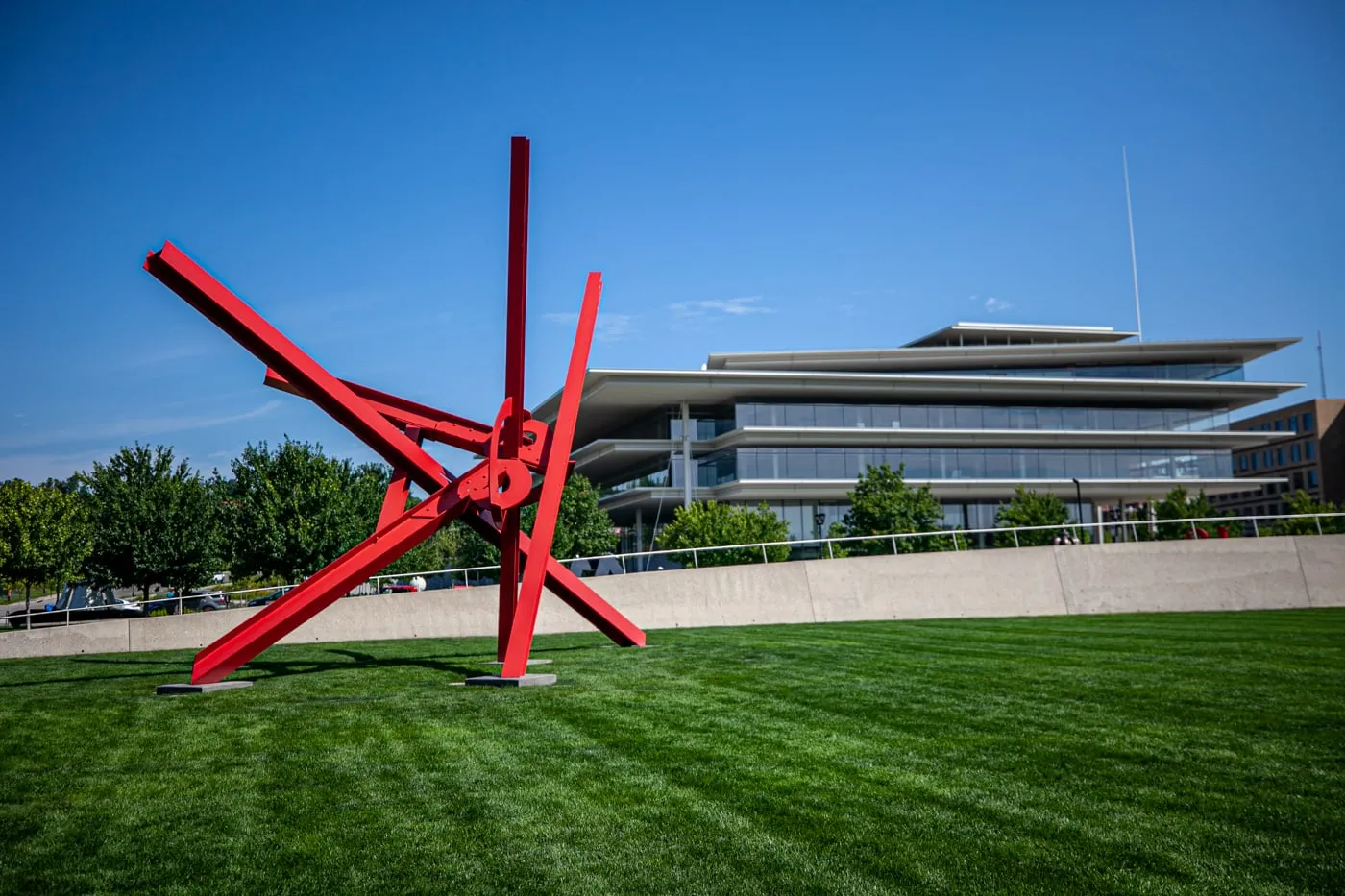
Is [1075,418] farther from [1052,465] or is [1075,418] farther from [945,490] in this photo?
[945,490]

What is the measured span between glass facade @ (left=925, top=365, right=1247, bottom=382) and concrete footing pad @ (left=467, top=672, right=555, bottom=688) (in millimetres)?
51182

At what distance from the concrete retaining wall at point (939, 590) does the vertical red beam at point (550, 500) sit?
1028cm

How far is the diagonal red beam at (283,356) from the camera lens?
416 inches

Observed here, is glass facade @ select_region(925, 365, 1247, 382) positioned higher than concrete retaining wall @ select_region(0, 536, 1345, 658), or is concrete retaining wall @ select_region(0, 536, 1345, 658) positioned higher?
glass facade @ select_region(925, 365, 1247, 382)

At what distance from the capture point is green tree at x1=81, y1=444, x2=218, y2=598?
3478 centimetres

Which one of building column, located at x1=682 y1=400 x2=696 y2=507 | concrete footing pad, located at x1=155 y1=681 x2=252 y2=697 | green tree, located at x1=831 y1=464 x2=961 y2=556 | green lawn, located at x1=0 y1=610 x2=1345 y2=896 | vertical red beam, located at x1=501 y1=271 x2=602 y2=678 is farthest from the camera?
building column, located at x1=682 y1=400 x2=696 y2=507

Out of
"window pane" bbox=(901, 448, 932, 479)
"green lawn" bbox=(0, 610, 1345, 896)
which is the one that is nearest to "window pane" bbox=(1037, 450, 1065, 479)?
"window pane" bbox=(901, 448, 932, 479)

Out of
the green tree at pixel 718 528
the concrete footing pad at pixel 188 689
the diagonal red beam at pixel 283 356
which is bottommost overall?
the concrete footing pad at pixel 188 689

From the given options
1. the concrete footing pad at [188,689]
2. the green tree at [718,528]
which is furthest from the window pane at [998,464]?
the concrete footing pad at [188,689]

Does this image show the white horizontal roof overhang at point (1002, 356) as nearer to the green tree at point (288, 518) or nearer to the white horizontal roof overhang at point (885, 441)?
the white horizontal roof overhang at point (885, 441)

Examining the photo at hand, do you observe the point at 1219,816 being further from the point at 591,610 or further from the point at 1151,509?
Result: the point at 1151,509

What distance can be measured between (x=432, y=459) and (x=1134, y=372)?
189ft

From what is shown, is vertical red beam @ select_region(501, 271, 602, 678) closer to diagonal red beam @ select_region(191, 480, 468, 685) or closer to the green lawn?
the green lawn

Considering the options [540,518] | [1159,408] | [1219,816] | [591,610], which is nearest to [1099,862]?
[1219,816]
